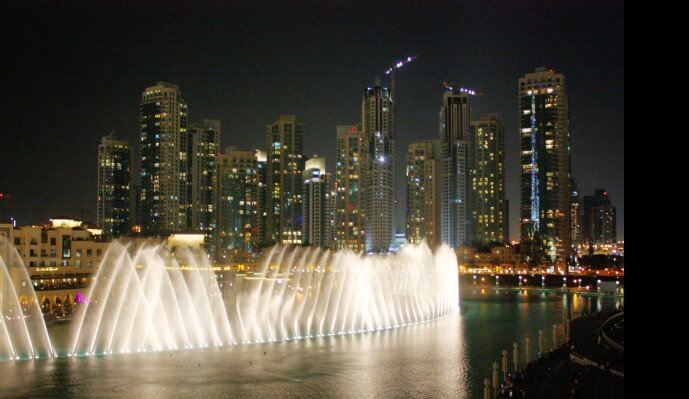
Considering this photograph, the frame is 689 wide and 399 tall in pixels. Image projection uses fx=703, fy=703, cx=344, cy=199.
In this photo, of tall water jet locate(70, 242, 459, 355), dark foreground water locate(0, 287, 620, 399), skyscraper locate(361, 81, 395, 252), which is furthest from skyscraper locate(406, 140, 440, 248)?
dark foreground water locate(0, 287, 620, 399)

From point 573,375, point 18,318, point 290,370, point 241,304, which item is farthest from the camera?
point 241,304

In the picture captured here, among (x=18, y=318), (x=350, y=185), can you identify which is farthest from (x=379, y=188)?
(x=18, y=318)

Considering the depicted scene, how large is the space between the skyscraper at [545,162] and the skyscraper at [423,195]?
67.8ft

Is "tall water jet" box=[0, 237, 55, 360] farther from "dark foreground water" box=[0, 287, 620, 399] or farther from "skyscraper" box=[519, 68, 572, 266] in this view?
"skyscraper" box=[519, 68, 572, 266]

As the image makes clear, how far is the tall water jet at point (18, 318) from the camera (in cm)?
3503

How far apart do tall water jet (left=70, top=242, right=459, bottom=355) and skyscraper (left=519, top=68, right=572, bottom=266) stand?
7764 cm

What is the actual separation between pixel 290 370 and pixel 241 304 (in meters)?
36.4

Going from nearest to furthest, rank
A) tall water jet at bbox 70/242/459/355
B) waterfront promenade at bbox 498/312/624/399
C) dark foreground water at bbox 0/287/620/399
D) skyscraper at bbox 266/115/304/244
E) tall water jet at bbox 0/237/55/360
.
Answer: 1. waterfront promenade at bbox 498/312/624/399
2. dark foreground water at bbox 0/287/620/399
3. tall water jet at bbox 0/237/55/360
4. tall water jet at bbox 70/242/459/355
5. skyscraper at bbox 266/115/304/244

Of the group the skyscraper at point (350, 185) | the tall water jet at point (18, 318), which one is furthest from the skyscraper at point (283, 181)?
the tall water jet at point (18, 318)

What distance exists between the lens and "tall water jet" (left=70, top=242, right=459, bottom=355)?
41438 millimetres

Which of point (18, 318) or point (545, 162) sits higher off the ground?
point (545, 162)

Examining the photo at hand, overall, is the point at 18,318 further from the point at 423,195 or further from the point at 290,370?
the point at 423,195

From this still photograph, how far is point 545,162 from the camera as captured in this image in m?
156

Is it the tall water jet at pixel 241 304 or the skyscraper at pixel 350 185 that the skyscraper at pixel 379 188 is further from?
the tall water jet at pixel 241 304
